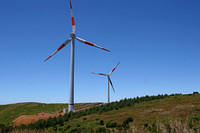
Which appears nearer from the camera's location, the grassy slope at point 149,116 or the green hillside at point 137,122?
the green hillside at point 137,122

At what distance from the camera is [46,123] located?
35562 millimetres

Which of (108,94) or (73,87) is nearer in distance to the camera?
(73,87)

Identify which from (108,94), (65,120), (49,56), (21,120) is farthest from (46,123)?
(108,94)

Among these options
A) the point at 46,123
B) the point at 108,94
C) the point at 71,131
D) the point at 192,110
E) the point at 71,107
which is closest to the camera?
the point at 71,131

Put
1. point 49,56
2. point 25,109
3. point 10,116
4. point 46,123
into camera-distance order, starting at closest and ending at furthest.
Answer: point 46,123, point 49,56, point 10,116, point 25,109

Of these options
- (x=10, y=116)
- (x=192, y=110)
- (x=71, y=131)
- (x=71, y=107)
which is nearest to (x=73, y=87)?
(x=71, y=107)

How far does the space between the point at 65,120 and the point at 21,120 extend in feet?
52.8

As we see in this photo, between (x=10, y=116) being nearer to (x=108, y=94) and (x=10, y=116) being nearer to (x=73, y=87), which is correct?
(x=108, y=94)

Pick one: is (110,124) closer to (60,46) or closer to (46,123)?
(46,123)

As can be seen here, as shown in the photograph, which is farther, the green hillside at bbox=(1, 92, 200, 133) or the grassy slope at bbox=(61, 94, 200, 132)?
the grassy slope at bbox=(61, 94, 200, 132)

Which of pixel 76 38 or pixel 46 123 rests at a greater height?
pixel 76 38

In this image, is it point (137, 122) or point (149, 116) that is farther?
point (149, 116)

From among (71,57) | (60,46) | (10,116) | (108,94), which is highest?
(60,46)

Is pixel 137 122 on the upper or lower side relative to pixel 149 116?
lower
